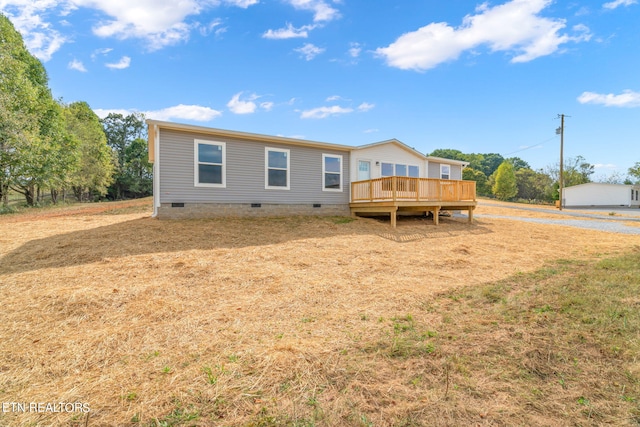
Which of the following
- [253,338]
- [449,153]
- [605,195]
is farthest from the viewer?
[449,153]

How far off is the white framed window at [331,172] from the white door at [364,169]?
1.10 m

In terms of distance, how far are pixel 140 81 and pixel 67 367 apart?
57.4ft

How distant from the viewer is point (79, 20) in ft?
32.4

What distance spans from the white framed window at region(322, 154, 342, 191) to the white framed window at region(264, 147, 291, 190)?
5.51 ft

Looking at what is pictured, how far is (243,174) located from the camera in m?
10.6

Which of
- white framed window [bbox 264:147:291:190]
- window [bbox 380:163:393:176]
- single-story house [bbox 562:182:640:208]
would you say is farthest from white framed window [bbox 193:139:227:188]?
single-story house [bbox 562:182:640:208]

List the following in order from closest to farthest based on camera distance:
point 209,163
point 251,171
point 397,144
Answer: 1. point 209,163
2. point 251,171
3. point 397,144

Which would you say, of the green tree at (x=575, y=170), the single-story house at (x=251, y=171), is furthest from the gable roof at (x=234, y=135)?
the green tree at (x=575, y=170)

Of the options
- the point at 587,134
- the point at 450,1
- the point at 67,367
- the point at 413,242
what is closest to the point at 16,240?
the point at 67,367

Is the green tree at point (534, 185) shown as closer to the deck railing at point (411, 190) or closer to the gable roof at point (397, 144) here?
the gable roof at point (397, 144)

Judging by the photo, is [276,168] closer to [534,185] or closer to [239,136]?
[239,136]

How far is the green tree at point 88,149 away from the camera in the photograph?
26.5 m

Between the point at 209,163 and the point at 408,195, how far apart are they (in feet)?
24.7

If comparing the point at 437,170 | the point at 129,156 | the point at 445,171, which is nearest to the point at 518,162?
the point at 445,171
